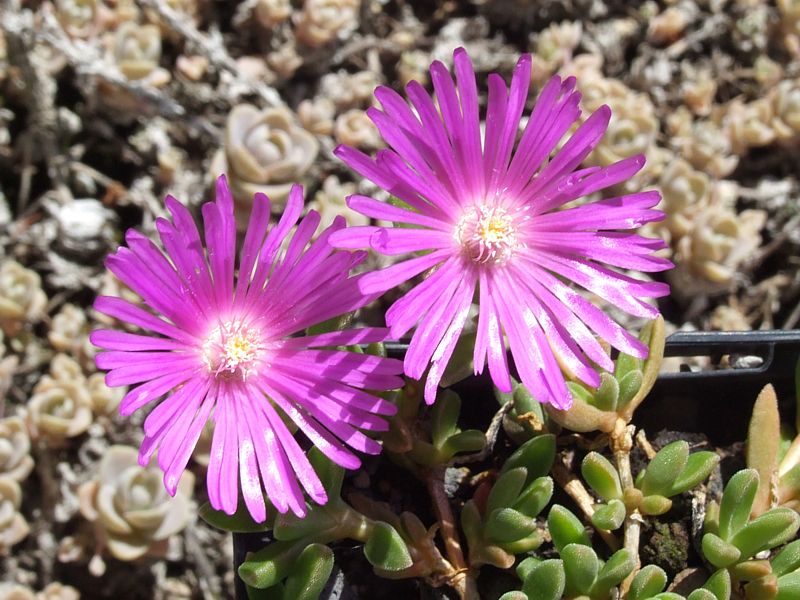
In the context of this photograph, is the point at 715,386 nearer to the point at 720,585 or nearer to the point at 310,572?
the point at 720,585

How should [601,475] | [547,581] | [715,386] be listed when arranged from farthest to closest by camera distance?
1. [715,386]
2. [601,475]
3. [547,581]

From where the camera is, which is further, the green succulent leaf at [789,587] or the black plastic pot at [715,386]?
the black plastic pot at [715,386]

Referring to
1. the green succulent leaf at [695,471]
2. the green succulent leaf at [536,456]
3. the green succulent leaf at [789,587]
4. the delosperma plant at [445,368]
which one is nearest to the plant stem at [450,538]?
the delosperma plant at [445,368]

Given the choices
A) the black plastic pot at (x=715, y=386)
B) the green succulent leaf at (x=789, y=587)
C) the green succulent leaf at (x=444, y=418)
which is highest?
the black plastic pot at (x=715, y=386)

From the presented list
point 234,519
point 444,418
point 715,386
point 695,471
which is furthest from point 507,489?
point 715,386

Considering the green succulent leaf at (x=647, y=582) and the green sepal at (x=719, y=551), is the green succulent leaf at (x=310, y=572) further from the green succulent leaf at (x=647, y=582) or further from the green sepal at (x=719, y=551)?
the green sepal at (x=719, y=551)

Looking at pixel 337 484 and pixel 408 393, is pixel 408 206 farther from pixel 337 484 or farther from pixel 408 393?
pixel 337 484

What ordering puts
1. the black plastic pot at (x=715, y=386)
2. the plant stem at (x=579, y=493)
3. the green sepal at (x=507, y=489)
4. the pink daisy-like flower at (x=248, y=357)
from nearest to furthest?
1. the pink daisy-like flower at (x=248, y=357)
2. the green sepal at (x=507, y=489)
3. the plant stem at (x=579, y=493)
4. the black plastic pot at (x=715, y=386)

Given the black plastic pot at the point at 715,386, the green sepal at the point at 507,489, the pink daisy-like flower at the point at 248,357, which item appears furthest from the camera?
the black plastic pot at the point at 715,386
